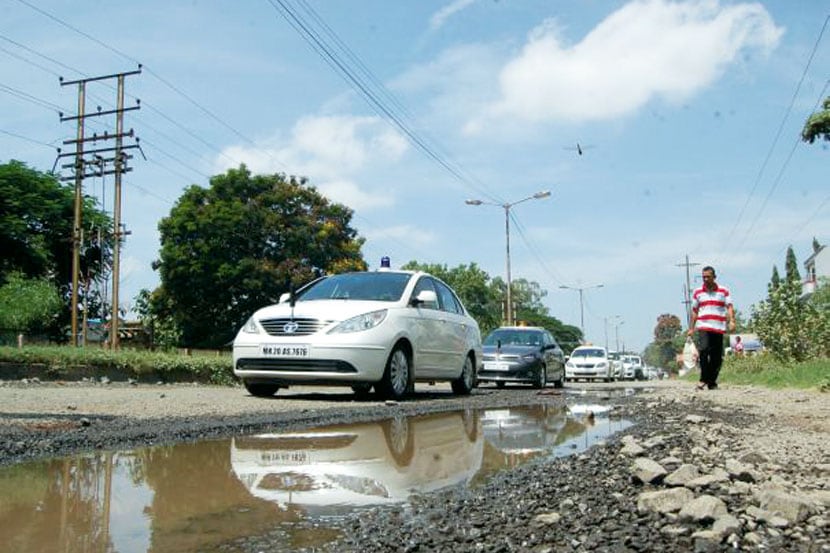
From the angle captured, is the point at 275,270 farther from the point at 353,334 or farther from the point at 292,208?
the point at 353,334

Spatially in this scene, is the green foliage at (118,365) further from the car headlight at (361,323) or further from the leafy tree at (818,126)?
the leafy tree at (818,126)

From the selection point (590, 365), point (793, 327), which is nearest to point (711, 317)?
point (793, 327)

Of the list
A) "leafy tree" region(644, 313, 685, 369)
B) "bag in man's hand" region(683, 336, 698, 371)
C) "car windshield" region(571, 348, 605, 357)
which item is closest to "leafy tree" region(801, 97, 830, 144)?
"bag in man's hand" region(683, 336, 698, 371)

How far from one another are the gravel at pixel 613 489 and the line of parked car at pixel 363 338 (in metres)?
1.76

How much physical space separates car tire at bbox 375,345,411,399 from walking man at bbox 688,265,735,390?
4186 millimetres

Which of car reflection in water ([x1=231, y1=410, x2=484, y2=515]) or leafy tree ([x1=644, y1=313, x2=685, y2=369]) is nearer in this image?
car reflection in water ([x1=231, y1=410, x2=484, y2=515])

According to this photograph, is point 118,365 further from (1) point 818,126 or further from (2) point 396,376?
(1) point 818,126

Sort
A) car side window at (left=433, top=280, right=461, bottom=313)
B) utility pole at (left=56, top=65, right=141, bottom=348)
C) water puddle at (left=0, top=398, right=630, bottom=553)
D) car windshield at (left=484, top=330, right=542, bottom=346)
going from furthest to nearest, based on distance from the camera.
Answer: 1. utility pole at (left=56, top=65, right=141, bottom=348)
2. car windshield at (left=484, top=330, right=542, bottom=346)
3. car side window at (left=433, top=280, right=461, bottom=313)
4. water puddle at (left=0, top=398, right=630, bottom=553)

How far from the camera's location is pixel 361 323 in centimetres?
895

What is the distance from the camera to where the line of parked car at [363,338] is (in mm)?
8758

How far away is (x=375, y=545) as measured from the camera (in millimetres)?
2643

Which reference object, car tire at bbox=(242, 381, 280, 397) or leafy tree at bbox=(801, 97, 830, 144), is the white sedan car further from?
leafy tree at bbox=(801, 97, 830, 144)

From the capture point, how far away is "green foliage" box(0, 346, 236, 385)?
14977 mm

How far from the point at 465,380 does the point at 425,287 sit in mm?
1791
